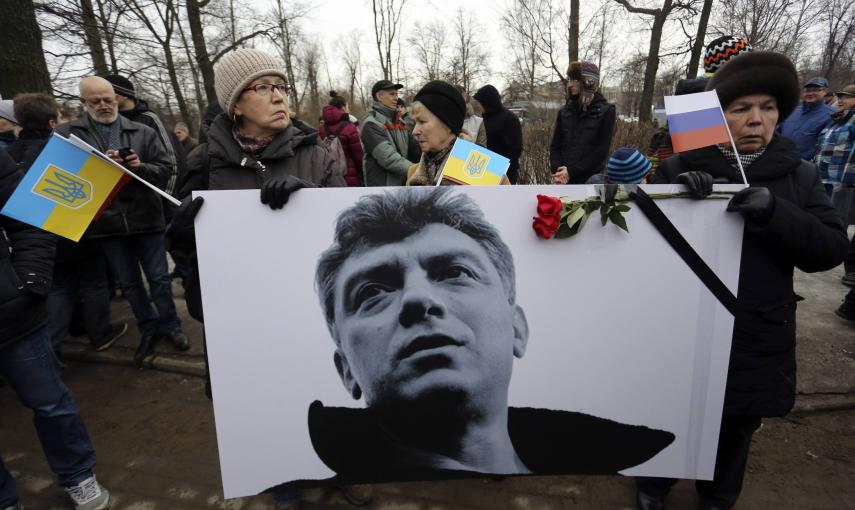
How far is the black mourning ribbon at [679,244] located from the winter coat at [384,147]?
110 inches

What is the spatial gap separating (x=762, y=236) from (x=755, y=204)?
16 centimetres

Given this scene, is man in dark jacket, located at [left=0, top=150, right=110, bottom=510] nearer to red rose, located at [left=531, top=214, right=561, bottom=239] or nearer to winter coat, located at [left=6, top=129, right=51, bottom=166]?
winter coat, located at [left=6, top=129, right=51, bottom=166]

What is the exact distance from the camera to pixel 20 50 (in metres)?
4.96

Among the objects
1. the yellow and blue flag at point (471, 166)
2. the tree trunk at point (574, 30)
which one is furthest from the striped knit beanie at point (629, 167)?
the tree trunk at point (574, 30)

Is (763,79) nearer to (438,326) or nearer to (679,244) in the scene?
(679,244)

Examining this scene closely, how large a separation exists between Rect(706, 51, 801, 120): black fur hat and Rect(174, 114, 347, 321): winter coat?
65.3 inches

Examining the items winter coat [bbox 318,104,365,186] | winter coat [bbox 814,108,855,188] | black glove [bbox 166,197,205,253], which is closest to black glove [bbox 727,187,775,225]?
black glove [bbox 166,197,205,253]

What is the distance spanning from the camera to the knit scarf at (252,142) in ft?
6.13

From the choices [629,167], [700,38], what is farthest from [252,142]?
[700,38]

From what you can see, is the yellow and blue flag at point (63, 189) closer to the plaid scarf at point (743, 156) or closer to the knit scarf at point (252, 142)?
the knit scarf at point (252, 142)

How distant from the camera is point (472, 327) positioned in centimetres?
152

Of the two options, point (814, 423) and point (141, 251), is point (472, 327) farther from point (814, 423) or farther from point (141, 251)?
point (141, 251)

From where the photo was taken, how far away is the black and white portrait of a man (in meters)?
1.49

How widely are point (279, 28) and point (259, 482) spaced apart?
14032 millimetres
